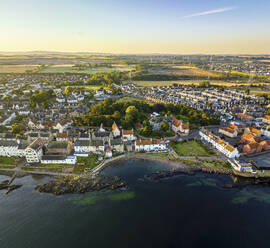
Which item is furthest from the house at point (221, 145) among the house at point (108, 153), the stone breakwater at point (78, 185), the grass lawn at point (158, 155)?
the house at point (108, 153)

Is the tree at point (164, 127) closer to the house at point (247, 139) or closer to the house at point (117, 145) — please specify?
the house at point (117, 145)

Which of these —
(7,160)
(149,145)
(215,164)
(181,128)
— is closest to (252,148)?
(215,164)

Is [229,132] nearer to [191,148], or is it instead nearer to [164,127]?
[191,148]

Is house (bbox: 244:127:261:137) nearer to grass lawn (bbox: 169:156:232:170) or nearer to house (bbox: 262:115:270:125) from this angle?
house (bbox: 262:115:270:125)

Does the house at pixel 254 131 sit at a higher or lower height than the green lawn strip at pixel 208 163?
higher

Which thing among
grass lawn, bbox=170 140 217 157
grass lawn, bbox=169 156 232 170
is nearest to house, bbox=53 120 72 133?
grass lawn, bbox=170 140 217 157
